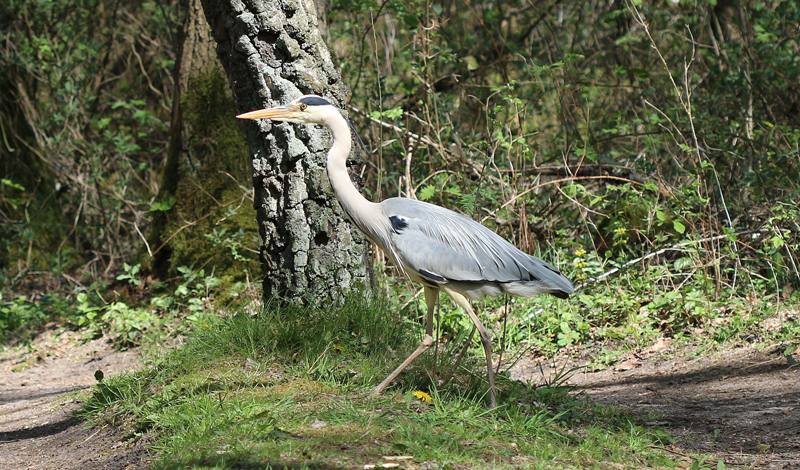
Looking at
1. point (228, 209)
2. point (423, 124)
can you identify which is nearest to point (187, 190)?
point (228, 209)

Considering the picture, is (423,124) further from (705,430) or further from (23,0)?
(23,0)

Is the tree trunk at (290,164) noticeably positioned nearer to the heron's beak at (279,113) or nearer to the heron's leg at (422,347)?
the heron's beak at (279,113)

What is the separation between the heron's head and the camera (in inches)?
161

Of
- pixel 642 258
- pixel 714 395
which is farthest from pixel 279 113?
pixel 642 258

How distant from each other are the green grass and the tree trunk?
245 mm

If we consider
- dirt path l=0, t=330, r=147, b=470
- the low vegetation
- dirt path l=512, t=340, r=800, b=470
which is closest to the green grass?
the low vegetation

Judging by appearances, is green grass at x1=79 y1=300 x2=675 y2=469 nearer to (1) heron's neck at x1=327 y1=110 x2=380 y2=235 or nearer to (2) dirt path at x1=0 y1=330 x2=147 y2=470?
(2) dirt path at x1=0 y1=330 x2=147 y2=470

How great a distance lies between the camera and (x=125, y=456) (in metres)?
3.37

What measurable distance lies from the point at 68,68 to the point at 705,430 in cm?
850

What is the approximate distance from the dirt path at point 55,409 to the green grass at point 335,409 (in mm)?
145

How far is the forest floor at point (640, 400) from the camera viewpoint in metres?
3.49

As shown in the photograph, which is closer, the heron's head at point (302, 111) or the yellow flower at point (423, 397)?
the yellow flower at point (423, 397)

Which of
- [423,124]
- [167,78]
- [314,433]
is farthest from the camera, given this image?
[167,78]

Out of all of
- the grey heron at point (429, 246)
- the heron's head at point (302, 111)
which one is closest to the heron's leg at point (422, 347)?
the grey heron at point (429, 246)
